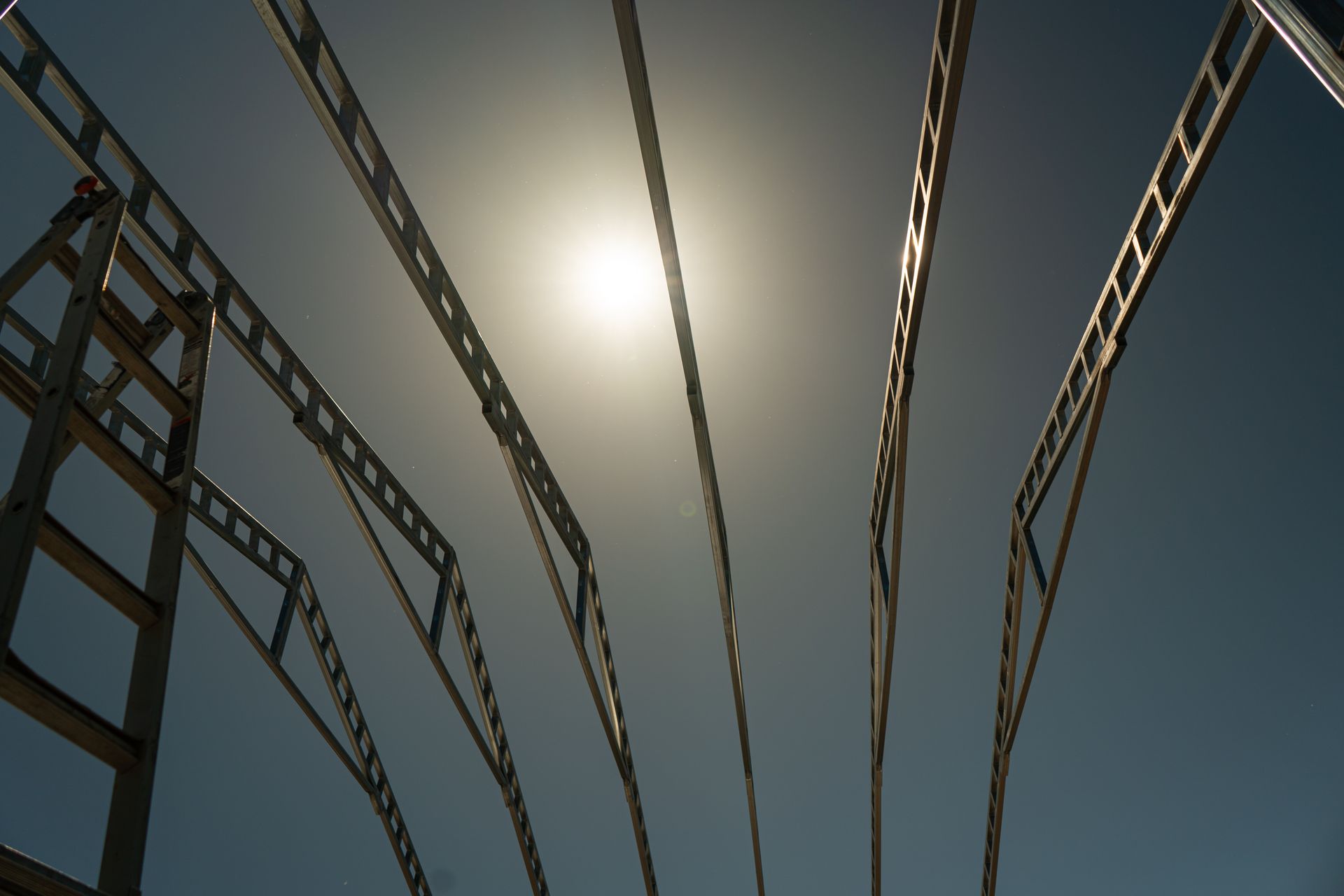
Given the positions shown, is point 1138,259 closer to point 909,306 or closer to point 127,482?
point 909,306

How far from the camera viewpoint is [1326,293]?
36.6ft

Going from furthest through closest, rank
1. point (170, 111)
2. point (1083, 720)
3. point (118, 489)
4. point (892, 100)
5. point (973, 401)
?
point (1083, 720), point (118, 489), point (973, 401), point (170, 111), point (892, 100)

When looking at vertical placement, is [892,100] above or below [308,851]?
above

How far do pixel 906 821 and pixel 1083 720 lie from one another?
13.7 ft

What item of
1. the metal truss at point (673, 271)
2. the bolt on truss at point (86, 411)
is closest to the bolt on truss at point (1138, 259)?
the metal truss at point (673, 271)

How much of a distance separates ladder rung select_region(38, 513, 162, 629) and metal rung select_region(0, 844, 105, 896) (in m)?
0.82

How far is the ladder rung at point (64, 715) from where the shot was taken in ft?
8.71

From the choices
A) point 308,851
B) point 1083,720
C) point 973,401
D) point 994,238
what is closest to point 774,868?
point 1083,720

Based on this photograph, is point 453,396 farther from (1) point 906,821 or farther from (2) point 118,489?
(1) point 906,821

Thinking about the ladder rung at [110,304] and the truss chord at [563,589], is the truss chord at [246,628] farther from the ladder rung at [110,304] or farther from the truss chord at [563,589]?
the ladder rung at [110,304]

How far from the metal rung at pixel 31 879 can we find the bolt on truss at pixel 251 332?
8.89ft

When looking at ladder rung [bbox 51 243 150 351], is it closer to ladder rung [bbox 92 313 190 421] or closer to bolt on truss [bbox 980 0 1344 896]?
ladder rung [bbox 92 313 190 421]

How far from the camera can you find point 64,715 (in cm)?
282

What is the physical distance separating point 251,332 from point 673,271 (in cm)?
381
